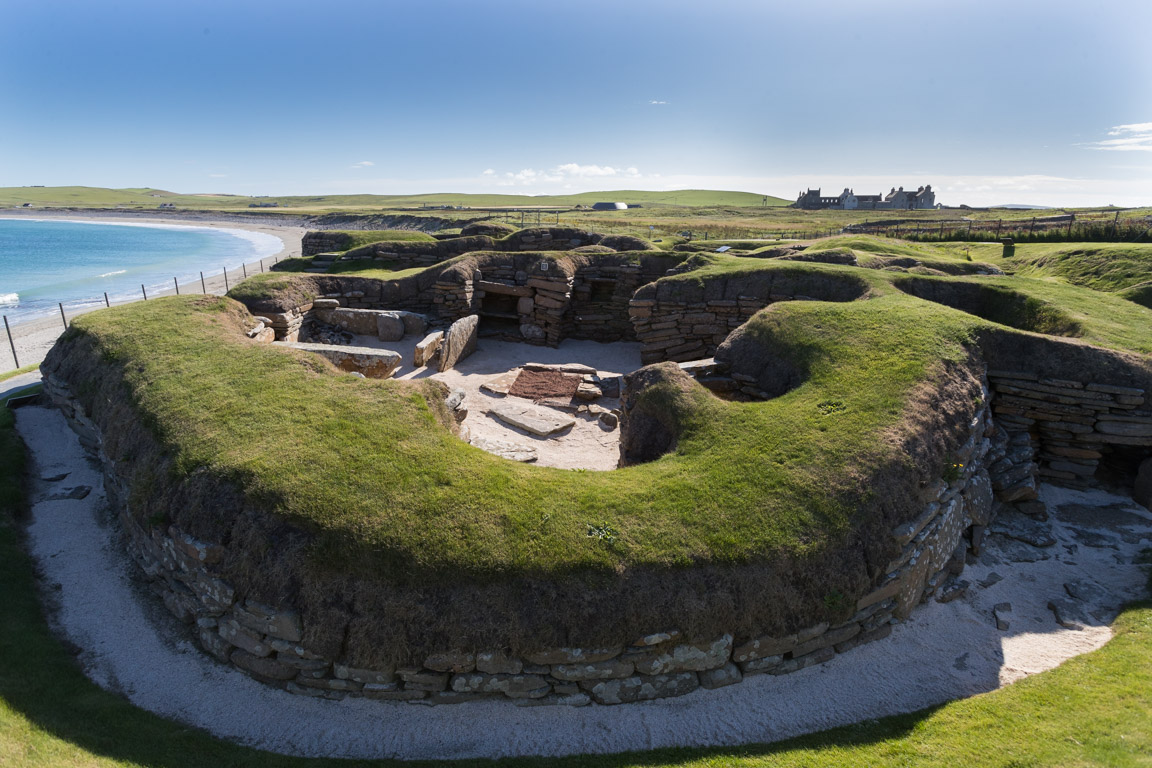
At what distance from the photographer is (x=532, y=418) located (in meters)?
13.3

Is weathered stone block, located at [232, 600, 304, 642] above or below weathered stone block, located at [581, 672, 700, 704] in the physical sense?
above

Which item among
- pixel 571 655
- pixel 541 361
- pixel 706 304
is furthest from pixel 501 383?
pixel 571 655

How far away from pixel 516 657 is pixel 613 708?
4.21 feet

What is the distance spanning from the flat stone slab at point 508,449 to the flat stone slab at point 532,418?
2.89 feet

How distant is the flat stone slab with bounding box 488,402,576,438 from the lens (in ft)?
42.3

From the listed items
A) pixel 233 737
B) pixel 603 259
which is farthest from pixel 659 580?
pixel 603 259

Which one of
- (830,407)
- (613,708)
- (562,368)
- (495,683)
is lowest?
(613,708)

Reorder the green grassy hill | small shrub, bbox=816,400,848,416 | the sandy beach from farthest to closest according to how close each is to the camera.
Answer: the green grassy hill < the sandy beach < small shrub, bbox=816,400,848,416

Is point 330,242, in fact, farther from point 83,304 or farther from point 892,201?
point 892,201

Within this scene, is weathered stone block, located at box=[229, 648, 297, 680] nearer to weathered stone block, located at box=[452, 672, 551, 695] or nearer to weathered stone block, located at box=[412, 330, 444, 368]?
weathered stone block, located at box=[452, 672, 551, 695]

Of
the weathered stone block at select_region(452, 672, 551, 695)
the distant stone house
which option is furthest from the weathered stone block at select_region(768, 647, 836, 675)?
the distant stone house

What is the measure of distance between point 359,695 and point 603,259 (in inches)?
683

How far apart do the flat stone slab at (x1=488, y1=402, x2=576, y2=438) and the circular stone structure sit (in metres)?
1.91

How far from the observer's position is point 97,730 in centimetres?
568
